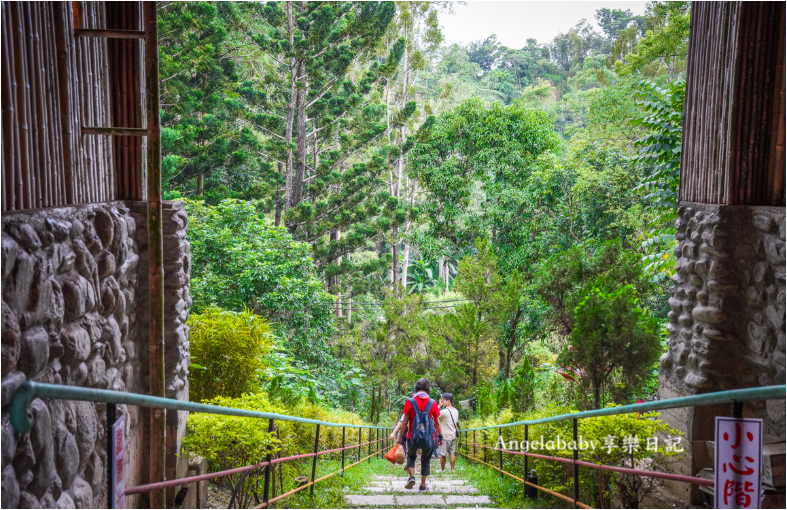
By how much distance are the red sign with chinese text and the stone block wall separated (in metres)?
2.19

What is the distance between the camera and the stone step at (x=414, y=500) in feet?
14.8

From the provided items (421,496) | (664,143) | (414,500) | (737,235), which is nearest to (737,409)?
(737,235)

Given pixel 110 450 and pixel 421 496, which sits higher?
pixel 110 450

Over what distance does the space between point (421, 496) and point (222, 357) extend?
193 centimetres

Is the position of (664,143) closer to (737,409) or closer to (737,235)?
(737,235)

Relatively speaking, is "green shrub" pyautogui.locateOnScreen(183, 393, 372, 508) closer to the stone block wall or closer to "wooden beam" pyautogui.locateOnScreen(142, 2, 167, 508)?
"wooden beam" pyautogui.locateOnScreen(142, 2, 167, 508)

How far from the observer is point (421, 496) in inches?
192

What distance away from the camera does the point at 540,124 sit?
16562 mm

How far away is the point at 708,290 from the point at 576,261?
3.20 m

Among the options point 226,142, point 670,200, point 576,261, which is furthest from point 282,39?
point 670,200

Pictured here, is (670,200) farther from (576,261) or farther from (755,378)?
(755,378)

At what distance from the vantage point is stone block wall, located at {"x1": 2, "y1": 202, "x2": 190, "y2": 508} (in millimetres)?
1925

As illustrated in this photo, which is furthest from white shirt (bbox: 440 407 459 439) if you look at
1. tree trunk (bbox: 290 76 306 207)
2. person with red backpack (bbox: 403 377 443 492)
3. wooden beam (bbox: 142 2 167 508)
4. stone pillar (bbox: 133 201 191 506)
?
tree trunk (bbox: 290 76 306 207)

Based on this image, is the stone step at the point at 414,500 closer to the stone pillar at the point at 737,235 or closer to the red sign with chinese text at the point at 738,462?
the stone pillar at the point at 737,235
